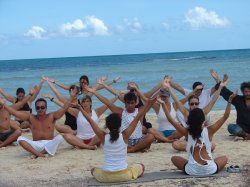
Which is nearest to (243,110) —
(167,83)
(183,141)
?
(183,141)

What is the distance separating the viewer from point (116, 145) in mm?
6957

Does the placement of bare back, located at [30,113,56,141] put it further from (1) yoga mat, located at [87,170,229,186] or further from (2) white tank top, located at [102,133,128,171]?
(2) white tank top, located at [102,133,128,171]

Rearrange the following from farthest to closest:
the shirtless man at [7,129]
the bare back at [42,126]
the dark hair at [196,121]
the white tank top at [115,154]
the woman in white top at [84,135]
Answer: the shirtless man at [7,129], the woman in white top at [84,135], the bare back at [42,126], the white tank top at [115,154], the dark hair at [196,121]

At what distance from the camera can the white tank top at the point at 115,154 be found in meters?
6.96

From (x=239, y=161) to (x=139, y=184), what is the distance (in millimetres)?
2251

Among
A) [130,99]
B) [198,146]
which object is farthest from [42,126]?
[198,146]

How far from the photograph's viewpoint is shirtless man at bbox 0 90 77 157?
9153 mm

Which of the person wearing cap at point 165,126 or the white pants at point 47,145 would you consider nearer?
the white pants at point 47,145

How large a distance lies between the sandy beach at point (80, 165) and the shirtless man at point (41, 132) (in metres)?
0.22

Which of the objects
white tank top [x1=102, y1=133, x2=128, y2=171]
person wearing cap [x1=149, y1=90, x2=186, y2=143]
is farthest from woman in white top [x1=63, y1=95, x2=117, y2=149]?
white tank top [x1=102, y1=133, x2=128, y2=171]

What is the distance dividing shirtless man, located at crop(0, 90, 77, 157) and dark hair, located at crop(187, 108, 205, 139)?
10.4 ft

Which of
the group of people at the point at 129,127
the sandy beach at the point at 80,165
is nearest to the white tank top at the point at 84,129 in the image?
the group of people at the point at 129,127

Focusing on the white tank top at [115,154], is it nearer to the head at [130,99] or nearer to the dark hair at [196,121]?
the dark hair at [196,121]

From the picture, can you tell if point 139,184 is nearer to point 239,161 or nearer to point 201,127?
point 201,127
